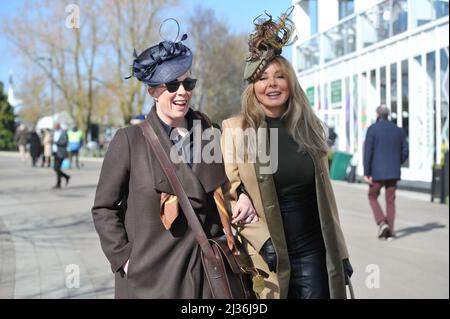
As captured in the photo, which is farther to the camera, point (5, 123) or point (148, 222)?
point (5, 123)

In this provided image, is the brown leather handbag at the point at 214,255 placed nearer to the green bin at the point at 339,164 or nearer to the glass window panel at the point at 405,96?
the glass window panel at the point at 405,96

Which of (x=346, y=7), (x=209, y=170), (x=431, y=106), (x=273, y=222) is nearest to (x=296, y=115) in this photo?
(x=273, y=222)

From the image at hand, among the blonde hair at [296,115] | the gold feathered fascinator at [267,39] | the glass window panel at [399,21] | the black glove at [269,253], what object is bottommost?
the black glove at [269,253]

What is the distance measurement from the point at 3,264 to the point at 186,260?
2256 mm

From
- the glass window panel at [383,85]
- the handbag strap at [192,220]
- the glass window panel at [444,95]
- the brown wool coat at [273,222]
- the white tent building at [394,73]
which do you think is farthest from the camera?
the glass window panel at [383,85]

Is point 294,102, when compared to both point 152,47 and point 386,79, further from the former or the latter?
point 386,79

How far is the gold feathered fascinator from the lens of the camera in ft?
Result: 10.2

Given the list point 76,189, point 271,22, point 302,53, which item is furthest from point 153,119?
point 76,189

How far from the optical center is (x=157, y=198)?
2.66m

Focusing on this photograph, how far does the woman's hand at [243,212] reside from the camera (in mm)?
2814

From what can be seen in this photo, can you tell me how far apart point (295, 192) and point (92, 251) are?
18.0ft

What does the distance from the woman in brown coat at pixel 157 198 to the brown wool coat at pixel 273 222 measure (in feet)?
0.81

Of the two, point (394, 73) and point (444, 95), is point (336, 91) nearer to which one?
point (394, 73)

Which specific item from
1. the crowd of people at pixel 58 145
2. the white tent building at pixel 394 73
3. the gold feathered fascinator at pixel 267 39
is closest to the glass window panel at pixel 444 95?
the white tent building at pixel 394 73
